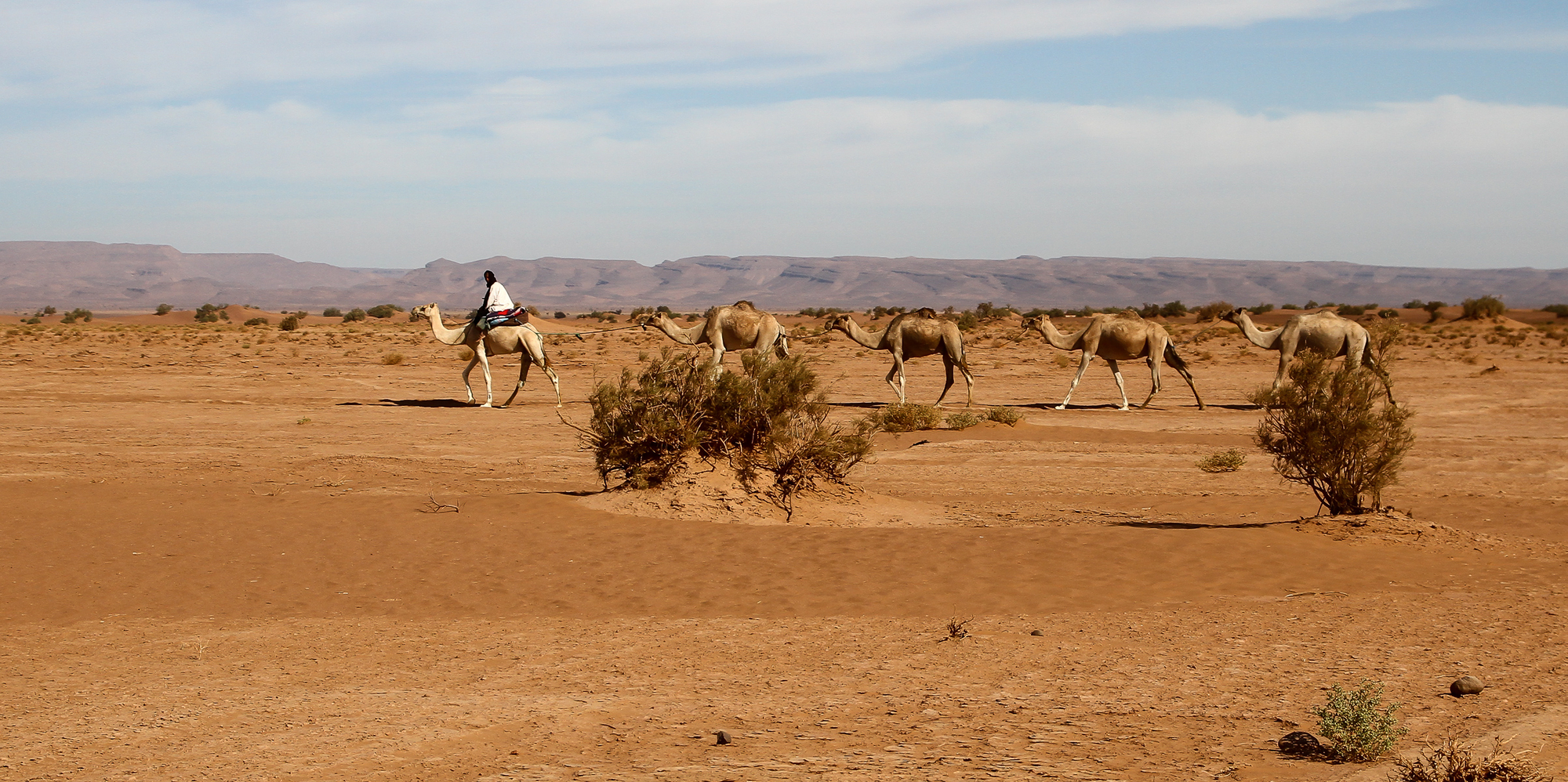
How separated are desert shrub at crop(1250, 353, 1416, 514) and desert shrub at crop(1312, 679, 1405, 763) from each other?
5732 millimetres

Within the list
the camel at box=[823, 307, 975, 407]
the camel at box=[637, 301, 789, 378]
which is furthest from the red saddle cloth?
the camel at box=[823, 307, 975, 407]

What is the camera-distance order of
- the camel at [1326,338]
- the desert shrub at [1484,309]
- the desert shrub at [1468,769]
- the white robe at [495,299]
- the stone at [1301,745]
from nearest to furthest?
the desert shrub at [1468,769] < the stone at [1301,745] < the camel at [1326,338] < the white robe at [495,299] < the desert shrub at [1484,309]

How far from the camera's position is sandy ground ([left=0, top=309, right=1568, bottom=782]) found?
233 inches

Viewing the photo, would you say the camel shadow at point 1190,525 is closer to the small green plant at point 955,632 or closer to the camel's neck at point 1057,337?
the small green plant at point 955,632

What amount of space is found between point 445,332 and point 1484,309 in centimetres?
4492

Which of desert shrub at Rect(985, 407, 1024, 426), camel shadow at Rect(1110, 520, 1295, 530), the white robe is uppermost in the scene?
the white robe

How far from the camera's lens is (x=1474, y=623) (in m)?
8.09

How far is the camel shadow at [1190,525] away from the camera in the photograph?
1155 cm

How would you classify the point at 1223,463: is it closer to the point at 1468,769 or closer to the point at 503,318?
the point at 1468,769

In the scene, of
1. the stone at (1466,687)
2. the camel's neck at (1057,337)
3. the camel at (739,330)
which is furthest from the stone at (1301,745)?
the camel's neck at (1057,337)

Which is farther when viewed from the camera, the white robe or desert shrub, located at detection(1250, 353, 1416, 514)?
the white robe

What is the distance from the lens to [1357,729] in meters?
Result: 5.50

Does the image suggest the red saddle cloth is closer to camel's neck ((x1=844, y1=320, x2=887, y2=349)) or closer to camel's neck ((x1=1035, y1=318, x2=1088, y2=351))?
camel's neck ((x1=844, y1=320, x2=887, y2=349))

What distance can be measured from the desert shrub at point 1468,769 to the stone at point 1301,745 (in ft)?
1.29
